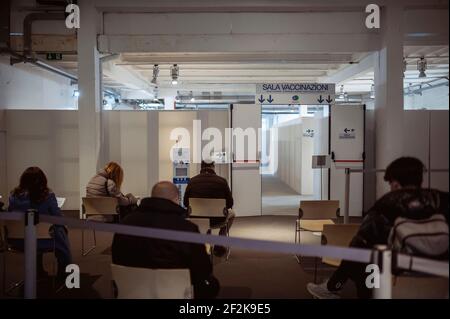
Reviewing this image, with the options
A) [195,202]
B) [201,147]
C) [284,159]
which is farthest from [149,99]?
[195,202]

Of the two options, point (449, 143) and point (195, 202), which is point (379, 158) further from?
point (449, 143)

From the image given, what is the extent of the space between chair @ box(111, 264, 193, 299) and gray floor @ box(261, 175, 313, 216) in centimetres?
599

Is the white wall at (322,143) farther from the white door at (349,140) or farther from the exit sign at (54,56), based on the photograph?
the exit sign at (54,56)

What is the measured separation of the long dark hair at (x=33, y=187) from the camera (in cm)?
384

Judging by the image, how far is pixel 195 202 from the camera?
4.86m

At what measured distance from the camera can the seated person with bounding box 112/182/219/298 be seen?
90.6 inches

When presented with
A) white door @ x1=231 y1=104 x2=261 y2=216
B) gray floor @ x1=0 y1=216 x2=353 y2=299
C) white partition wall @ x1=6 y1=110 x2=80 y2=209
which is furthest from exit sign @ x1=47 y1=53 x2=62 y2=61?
gray floor @ x1=0 y1=216 x2=353 y2=299

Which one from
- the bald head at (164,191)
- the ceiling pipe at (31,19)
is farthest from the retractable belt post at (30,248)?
the ceiling pipe at (31,19)

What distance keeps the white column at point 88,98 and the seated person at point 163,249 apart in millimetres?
4742

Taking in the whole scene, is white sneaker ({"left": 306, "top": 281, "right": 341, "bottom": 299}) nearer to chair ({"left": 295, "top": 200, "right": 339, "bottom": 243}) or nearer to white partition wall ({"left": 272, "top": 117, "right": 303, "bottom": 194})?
chair ({"left": 295, "top": 200, "right": 339, "bottom": 243})

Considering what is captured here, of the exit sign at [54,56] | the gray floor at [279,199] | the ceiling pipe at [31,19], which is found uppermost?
the ceiling pipe at [31,19]

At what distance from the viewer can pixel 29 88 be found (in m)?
8.83

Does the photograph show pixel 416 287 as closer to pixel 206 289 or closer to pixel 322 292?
pixel 206 289
